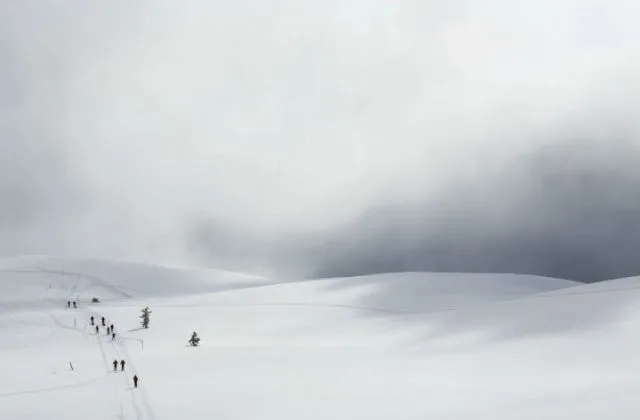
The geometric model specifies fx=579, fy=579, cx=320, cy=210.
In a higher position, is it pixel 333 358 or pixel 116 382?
pixel 333 358

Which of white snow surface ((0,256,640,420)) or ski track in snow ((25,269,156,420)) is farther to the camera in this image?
ski track in snow ((25,269,156,420))

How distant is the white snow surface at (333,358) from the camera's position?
19594 millimetres

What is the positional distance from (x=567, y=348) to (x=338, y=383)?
1047cm

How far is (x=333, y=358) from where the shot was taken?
3031 centimetres

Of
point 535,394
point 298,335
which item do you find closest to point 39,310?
point 298,335

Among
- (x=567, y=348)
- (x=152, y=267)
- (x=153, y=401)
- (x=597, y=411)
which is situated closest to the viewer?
(x=597, y=411)

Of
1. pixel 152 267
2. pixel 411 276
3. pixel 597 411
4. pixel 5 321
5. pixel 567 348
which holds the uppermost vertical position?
pixel 152 267

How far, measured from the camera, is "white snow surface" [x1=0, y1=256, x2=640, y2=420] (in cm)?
1959

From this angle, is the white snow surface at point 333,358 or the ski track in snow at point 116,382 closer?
the white snow surface at point 333,358

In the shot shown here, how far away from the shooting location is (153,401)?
2170cm

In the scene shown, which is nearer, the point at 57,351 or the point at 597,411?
the point at 597,411

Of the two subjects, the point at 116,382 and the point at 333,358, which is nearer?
the point at 116,382

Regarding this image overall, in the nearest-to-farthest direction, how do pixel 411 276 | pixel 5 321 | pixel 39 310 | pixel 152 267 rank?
pixel 5 321
pixel 39 310
pixel 411 276
pixel 152 267

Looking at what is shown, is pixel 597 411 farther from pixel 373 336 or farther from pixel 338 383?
pixel 373 336
